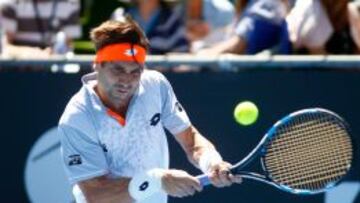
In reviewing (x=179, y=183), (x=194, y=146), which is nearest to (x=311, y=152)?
(x=194, y=146)

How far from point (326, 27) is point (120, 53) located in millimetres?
2162

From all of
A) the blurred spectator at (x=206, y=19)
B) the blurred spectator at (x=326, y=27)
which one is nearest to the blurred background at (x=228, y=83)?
the blurred spectator at (x=326, y=27)

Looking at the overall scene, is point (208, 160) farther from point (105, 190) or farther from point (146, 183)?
point (105, 190)

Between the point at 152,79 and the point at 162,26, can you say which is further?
the point at 162,26

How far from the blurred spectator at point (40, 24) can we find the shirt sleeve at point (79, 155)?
2.44 metres

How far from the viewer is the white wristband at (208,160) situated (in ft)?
14.7

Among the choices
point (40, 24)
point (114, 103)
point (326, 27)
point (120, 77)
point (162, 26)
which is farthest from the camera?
point (40, 24)

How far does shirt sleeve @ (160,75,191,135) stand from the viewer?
4824 millimetres

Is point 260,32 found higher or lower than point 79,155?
higher

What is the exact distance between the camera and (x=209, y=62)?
6.03 metres

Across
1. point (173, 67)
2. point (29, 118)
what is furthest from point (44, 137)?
point (173, 67)

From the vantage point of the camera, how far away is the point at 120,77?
4.36 meters

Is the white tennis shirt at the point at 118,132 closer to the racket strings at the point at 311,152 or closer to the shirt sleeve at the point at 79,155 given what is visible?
the shirt sleeve at the point at 79,155

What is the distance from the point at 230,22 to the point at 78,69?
4.58 feet
